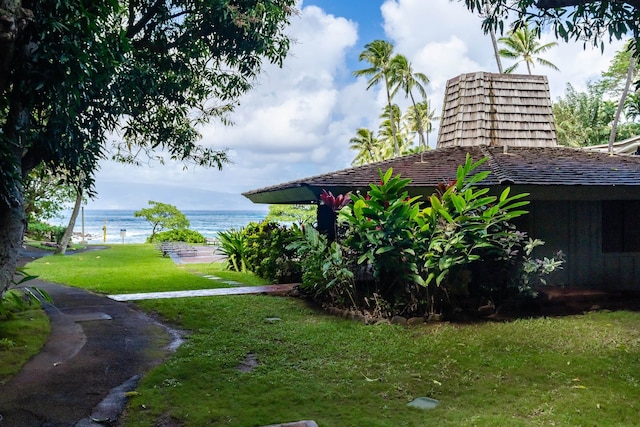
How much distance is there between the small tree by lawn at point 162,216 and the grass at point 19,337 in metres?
22.8

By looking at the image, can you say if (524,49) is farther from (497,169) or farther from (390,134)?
(497,169)

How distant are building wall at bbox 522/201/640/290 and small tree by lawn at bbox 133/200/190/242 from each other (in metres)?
24.9

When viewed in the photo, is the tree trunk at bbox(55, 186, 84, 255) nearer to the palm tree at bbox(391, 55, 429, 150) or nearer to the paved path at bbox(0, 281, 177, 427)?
the paved path at bbox(0, 281, 177, 427)

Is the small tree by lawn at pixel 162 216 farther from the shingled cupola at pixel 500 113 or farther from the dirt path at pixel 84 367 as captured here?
the dirt path at pixel 84 367

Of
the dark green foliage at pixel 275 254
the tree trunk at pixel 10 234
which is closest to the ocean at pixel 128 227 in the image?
the dark green foliage at pixel 275 254

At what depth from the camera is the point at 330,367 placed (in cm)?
488

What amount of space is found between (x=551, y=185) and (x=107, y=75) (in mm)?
6370

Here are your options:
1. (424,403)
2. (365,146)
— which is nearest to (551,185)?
(424,403)

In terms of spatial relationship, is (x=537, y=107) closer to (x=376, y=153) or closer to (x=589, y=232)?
(x=589, y=232)

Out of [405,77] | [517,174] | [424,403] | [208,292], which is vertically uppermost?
[405,77]

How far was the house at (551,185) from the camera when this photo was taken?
8.05 meters

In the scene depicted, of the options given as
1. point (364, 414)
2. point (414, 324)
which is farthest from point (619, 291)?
point (364, 414)

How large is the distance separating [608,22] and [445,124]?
23.8 feet

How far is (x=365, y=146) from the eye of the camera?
148ft
